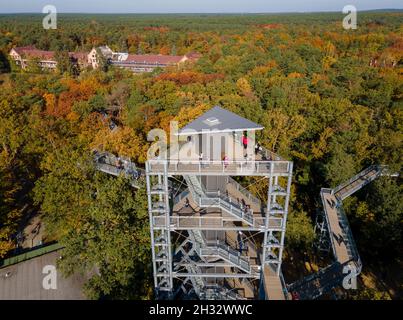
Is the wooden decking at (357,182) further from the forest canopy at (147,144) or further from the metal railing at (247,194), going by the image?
the metal railing at (247,194)

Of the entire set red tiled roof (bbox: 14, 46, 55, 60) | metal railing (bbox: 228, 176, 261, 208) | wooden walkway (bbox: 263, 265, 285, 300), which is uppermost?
Answer: red tiled roof (bbox: 14, 46, 55, 60)

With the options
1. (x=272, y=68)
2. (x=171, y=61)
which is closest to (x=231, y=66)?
(x=272, y=68)

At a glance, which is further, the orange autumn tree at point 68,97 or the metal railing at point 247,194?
the orange autumn tree at point 68,97

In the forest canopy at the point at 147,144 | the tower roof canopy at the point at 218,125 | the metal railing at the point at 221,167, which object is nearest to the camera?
the tower roof canopy at the point at 218,125

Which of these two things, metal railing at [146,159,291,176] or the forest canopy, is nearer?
metal railing at [146,159,291,176]

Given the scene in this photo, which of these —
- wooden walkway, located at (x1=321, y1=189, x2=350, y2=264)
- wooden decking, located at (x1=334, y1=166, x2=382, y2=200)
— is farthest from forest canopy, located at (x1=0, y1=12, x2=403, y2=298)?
wooden walkway, located at (x1=321, y1=189, x2=350, y2=264)

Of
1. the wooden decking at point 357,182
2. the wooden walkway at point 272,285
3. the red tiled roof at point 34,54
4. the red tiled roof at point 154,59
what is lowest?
the wooden walkway at point 272,285

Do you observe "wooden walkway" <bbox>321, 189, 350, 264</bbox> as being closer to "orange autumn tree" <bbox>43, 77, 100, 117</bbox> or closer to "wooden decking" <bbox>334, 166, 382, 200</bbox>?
"wooden decking" <bbox>334, 166, 382, 200</bbox>

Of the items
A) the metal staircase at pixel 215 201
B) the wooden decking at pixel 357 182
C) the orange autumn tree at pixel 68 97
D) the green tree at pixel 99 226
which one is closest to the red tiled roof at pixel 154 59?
the orange autumn tree at pixel 68 97
